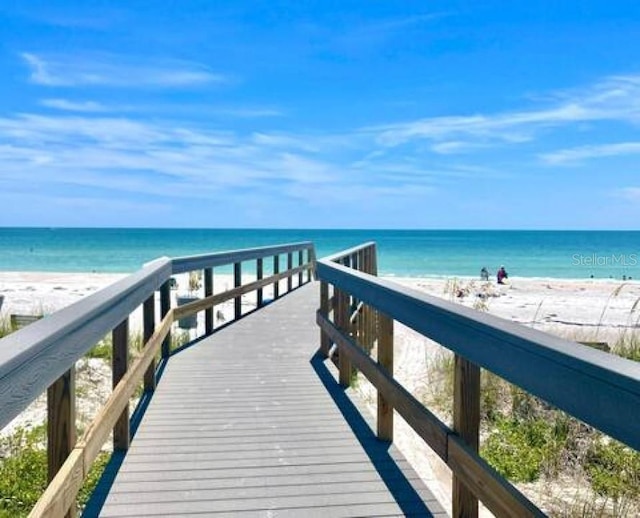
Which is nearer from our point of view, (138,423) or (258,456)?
(258,456)

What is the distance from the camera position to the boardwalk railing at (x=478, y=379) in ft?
5.49

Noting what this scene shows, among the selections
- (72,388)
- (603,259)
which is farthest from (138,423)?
(603,259)

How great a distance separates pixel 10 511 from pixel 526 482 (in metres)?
3.47

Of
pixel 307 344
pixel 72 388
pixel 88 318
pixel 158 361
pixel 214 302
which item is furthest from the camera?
pixel 214 302

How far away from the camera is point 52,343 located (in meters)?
2.18

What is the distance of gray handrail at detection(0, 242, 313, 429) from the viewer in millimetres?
1811

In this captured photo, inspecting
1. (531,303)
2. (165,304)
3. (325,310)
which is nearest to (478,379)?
(325,310)

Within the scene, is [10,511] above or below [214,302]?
below

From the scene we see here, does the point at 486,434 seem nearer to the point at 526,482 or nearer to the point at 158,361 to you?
the point at 526,482

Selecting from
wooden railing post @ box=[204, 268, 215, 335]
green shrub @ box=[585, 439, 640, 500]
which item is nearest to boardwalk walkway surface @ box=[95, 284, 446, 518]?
green shrub @ box=[585, 439, 640, 500]

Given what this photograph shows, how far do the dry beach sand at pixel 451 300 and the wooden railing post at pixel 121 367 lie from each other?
2.06 metres

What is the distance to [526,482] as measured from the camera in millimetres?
4664

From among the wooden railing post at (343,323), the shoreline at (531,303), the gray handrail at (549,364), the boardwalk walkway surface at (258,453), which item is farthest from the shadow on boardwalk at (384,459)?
the shoreline at (531,303)

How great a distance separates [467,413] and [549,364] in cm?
82
